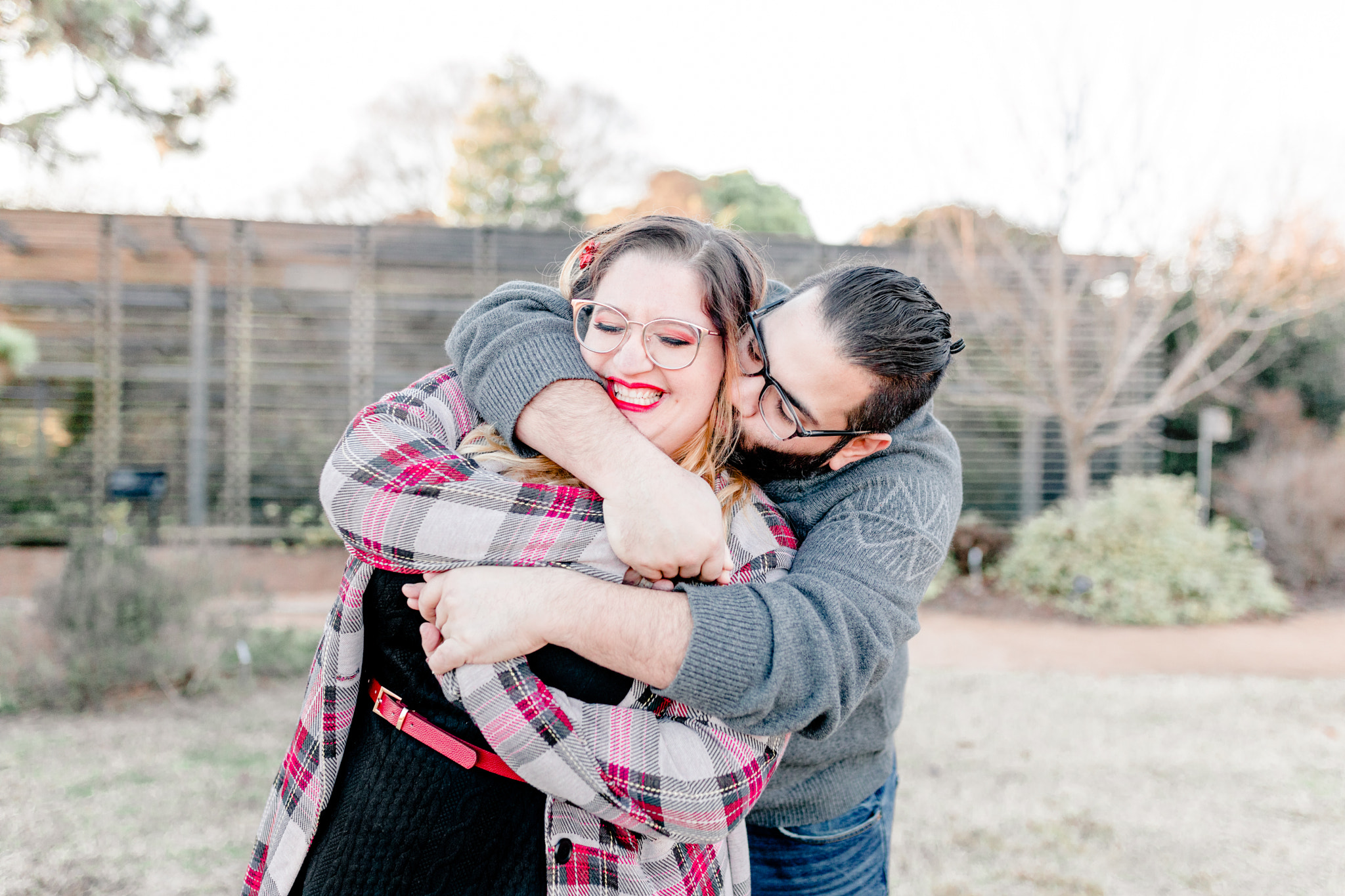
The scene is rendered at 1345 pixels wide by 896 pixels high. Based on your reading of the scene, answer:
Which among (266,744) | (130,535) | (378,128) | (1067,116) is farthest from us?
(378,128)

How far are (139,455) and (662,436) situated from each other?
1416 centimetres

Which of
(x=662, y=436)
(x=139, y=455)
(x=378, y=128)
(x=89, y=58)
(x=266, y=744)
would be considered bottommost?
(x=266, y=744)

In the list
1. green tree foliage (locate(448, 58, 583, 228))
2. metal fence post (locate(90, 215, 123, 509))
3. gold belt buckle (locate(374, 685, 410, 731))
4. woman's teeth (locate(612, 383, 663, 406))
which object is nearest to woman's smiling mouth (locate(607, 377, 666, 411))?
woman's teeth (locate(612, 383, 663, 406))

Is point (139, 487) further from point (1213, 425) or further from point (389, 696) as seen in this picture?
point (1213, 425)

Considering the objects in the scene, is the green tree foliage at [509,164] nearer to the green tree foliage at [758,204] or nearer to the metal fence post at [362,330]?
the green tree foliage at [758,204]

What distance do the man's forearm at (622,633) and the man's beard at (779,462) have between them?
0.49 meters

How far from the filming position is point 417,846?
4.09ft

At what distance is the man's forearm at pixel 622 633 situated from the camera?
1162mm

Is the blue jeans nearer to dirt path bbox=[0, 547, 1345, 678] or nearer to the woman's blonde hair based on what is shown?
the woman's blonde hair

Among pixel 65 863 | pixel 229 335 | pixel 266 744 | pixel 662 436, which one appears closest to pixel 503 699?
pixel 662 436

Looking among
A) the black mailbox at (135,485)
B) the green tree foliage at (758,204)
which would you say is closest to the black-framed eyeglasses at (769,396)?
the black mailbox at (135,485)

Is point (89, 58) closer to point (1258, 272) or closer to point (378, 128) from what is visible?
point (1258, 272)

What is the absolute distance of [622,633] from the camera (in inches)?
45.9

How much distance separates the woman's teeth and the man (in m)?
0.06
